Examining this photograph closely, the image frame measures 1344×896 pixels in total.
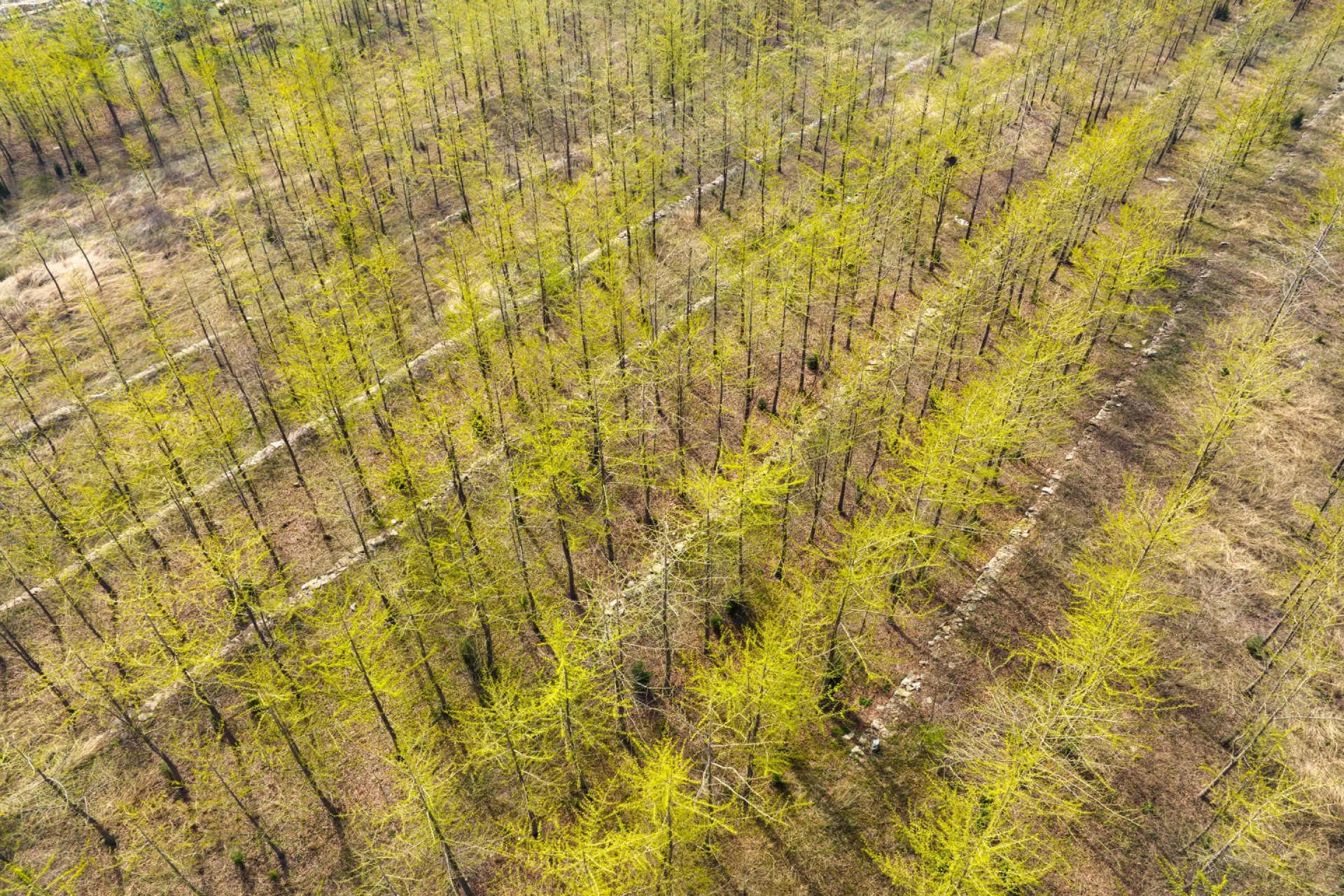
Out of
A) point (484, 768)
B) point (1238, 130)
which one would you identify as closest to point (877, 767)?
point (484, 768)

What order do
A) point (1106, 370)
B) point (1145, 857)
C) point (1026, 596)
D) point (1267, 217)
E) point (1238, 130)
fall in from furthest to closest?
point (1267, 217), point (1238, 130), point (1106, 370), point (1026, 596), point (1145, 857)

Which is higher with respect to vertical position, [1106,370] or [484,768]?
[1106,370]

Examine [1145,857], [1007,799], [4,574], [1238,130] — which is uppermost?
[1238,130]

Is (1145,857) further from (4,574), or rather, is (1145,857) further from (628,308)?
(4,574)

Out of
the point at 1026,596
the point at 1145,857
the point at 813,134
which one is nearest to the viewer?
the point at 1145,857

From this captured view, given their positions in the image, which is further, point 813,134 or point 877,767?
point 813,134

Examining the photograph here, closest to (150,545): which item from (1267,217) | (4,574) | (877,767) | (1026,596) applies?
(4,574)
